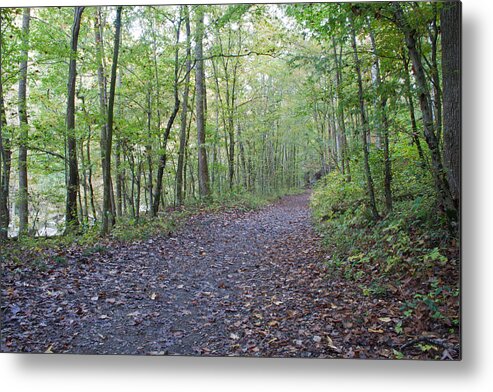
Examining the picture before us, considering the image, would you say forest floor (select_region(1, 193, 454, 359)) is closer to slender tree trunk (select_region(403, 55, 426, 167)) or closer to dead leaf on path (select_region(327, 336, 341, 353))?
dead leaf on path (select_region(327, 336, 341, 353))

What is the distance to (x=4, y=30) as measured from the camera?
12.3 feet

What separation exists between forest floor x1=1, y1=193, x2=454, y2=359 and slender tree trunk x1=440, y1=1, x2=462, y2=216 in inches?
54.4

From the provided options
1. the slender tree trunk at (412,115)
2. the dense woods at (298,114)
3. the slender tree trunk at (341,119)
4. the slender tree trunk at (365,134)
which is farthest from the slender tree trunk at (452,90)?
the slender tree trunk at (341,119)

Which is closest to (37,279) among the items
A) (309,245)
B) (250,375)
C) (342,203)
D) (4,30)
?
(250,375)

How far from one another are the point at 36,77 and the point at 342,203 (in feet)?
15.4

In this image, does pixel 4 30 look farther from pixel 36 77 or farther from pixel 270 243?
pixel 270 243

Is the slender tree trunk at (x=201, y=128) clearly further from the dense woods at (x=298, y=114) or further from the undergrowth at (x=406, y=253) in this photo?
the undergrowth at (x=406, y=253)

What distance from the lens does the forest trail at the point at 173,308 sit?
3086 millimetres

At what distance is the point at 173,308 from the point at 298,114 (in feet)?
13.9

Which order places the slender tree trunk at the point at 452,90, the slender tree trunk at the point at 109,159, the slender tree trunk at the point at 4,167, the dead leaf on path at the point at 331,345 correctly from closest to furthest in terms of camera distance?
the dead leaf on path at the point at 331,345
the slender tree trunk at the point at 452,90
the slender tree trunk at the point at 4,167
the slender tree trunk at the point at 109,159

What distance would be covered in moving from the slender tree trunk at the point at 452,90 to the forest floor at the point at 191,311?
1.38m

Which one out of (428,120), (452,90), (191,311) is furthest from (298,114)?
(191,311)

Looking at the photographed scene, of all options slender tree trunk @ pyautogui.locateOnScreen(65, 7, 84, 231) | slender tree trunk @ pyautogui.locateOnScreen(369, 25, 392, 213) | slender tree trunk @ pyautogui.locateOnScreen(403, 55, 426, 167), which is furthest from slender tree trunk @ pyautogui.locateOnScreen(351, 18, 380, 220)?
slender tree trunk @ pyautogui.locateOnScreen(65, 7, 84, 231)

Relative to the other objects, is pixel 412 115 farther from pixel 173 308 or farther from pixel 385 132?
pixel 173 308
